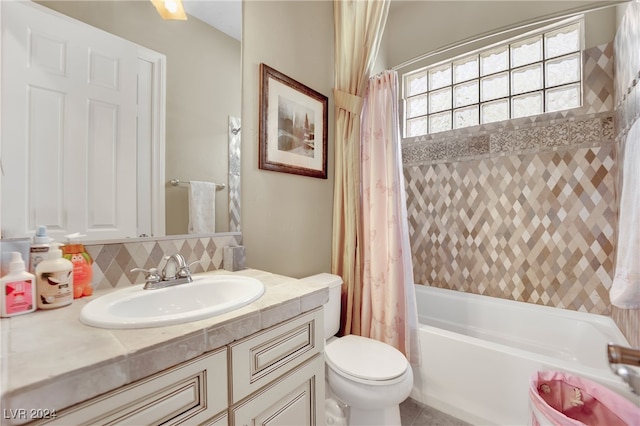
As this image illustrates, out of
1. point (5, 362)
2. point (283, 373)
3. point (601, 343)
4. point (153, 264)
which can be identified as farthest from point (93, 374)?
point (601, 343)

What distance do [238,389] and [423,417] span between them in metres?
1.39

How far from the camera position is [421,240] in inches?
100

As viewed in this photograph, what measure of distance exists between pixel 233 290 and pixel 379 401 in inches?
32.6

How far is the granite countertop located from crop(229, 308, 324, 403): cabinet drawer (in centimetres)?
4

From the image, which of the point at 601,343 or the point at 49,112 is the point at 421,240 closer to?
the point at 601,343

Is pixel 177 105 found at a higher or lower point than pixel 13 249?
higher

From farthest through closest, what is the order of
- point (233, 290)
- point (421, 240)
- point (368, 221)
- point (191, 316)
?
1. point (421, 240)
2. point (368, 221)
3. point (233, 290)
4. point (191, 316)

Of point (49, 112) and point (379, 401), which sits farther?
point (379, 401)

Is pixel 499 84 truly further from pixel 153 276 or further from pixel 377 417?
pixel 153 276

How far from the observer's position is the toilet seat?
1215 mm

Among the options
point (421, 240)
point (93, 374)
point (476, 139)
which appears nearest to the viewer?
point (93, 374)

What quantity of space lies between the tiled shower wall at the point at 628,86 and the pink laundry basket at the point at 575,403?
46 cm

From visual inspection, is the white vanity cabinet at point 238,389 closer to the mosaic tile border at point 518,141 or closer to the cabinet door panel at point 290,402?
the cabinet door panel at point 290,402

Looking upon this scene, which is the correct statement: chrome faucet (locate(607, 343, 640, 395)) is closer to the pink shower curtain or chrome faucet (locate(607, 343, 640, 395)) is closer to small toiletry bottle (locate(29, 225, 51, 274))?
the pink shower curtain
